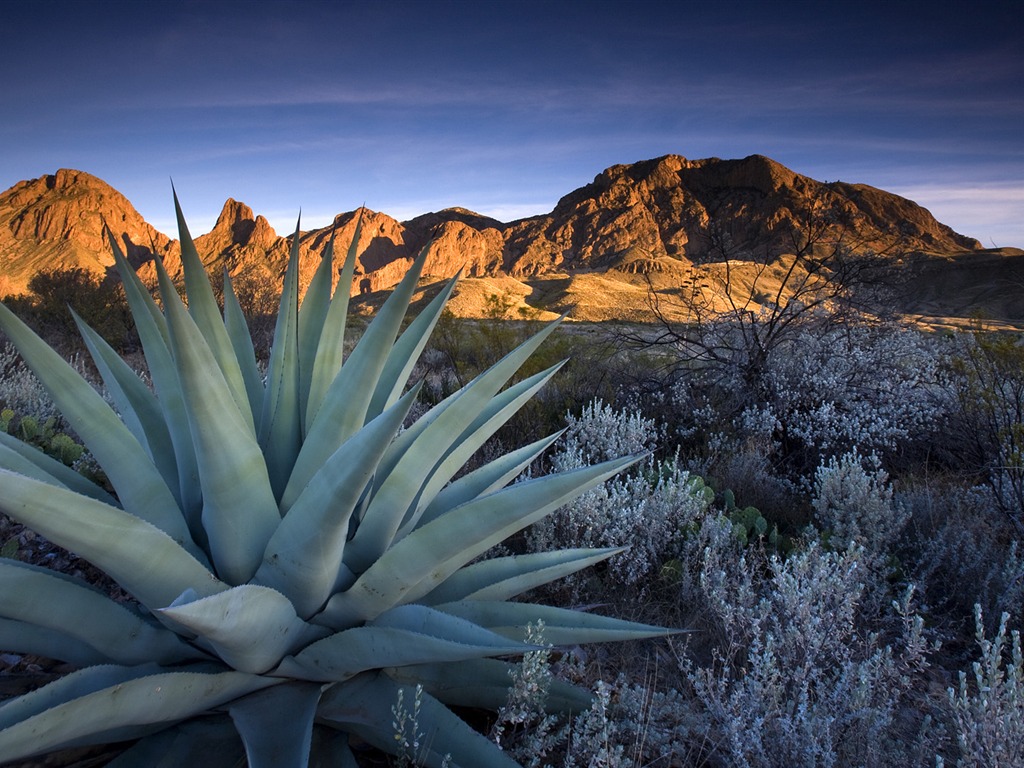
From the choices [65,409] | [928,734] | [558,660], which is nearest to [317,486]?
[65,409]

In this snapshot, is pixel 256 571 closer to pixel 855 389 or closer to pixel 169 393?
pixel 169 393

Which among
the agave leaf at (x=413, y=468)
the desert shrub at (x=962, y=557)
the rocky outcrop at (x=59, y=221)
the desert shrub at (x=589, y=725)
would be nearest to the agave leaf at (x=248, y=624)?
the agave leaf at (x=413, y=468)

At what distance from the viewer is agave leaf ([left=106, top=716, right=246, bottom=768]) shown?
A: 4.63 ft

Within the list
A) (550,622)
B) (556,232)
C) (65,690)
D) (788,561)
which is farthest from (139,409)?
(556,232)

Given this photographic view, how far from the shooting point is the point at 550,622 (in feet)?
5.88

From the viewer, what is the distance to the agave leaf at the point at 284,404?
1819 millimetres

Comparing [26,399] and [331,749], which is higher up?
[26,399]

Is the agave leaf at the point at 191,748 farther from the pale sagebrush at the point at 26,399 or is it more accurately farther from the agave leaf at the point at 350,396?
the pale sagebrush at the point at 26,399

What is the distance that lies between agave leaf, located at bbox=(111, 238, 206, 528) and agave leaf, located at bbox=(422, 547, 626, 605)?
2.42ft

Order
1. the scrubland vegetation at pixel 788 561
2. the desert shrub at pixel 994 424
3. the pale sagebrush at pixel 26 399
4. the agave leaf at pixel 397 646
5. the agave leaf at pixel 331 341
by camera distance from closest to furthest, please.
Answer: the agave leaf at pixel 397 646
the scrubland vegetation at pixel 788 561
the agave leaf at pixel 331 341
the desert shrub at pixel 994 424
the pale sagebrush at pixel 26 399

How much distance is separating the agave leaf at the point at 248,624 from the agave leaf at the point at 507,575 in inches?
17.8

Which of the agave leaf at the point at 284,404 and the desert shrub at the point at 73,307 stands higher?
the desert shrub at the point at 73,307

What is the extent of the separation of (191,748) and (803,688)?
1.81 metres

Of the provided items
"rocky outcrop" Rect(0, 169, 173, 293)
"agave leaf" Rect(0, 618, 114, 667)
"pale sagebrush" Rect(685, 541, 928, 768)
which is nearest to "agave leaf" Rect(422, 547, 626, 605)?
"pale sagebrush" Rect(685, 541, 928, 768)
